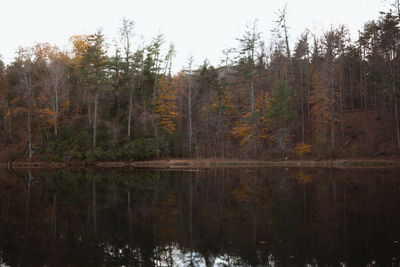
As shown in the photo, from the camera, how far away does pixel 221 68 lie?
5053 cm

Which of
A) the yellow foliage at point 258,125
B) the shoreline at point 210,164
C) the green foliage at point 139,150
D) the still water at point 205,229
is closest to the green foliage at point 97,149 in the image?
the green foliage at point 139,150

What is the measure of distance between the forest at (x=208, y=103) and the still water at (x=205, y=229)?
77.8ft

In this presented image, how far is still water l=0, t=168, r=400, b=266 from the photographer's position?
6020 mm

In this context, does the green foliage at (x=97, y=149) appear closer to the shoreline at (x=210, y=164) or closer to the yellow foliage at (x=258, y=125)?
the shoreline at (x=210, y=164)

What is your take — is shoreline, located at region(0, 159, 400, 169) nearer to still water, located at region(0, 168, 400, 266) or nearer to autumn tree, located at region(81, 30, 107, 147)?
autumn tree, located at region(81, 30, 107, 147)

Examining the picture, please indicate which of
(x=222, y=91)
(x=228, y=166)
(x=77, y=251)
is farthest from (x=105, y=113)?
(x=77, y=251)

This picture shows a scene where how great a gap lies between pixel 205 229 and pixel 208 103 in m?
36.8

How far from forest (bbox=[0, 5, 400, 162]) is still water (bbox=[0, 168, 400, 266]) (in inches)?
933

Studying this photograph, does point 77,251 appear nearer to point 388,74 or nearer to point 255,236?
point 255,236

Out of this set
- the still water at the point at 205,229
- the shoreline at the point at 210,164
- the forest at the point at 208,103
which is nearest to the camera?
the still water at the point at 205,229

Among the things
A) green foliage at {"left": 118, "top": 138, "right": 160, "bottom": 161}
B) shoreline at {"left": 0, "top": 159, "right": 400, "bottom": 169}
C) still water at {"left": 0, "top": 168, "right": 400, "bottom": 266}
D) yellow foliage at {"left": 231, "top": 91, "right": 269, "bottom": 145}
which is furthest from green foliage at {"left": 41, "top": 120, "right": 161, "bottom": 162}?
still water at {"left": 0, "top": 168, "right": 400, "bottom": 266}

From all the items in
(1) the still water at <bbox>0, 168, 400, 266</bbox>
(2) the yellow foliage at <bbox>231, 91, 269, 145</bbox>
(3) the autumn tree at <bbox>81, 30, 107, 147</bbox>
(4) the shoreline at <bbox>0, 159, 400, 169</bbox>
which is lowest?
(4) the shoreline at <bbox>0, 159, 400, 169</bbox>

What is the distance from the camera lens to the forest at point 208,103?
114 ft

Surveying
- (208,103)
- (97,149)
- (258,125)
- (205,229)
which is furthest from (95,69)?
(205,229)
